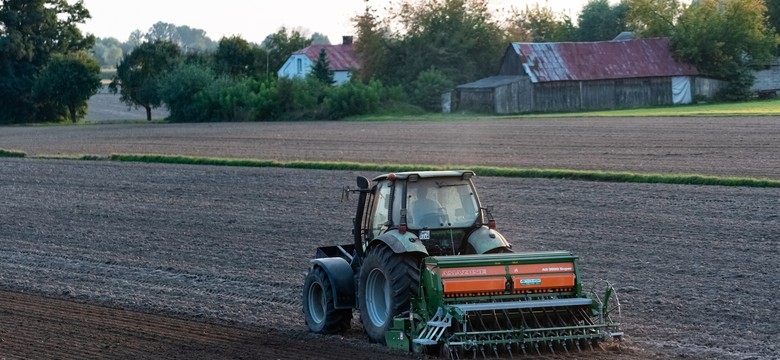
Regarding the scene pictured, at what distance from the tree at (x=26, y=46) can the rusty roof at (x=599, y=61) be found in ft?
129

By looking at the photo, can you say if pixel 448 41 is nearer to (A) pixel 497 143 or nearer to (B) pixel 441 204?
(A) pixel 497 143

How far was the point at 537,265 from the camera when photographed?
1079 centimetres

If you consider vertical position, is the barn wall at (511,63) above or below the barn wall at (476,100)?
above

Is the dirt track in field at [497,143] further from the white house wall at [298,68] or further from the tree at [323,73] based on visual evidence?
the white house wall at [298,68]

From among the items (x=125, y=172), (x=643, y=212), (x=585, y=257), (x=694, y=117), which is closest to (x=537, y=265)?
(x=585, y=257)

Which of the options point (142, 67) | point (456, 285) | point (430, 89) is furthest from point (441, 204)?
point (142, 67)

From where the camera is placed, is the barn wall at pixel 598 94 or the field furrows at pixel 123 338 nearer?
the field furrows at pixel 123 338

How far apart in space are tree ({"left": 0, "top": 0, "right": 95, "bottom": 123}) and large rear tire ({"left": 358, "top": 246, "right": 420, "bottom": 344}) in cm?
8015

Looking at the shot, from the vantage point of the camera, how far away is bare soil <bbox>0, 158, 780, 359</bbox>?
12.0 meters

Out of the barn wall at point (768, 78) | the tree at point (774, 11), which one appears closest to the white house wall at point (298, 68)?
the tree at point (774, 11)

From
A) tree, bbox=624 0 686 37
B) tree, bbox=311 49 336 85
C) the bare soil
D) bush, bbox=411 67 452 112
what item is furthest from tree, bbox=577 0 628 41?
the bare soil

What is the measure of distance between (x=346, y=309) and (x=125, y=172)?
967 inches

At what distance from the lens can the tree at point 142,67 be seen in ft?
288

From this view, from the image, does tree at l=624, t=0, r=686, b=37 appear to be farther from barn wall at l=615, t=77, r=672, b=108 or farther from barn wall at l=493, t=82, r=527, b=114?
barn wall at l=493, t=82, r=527, b=114
